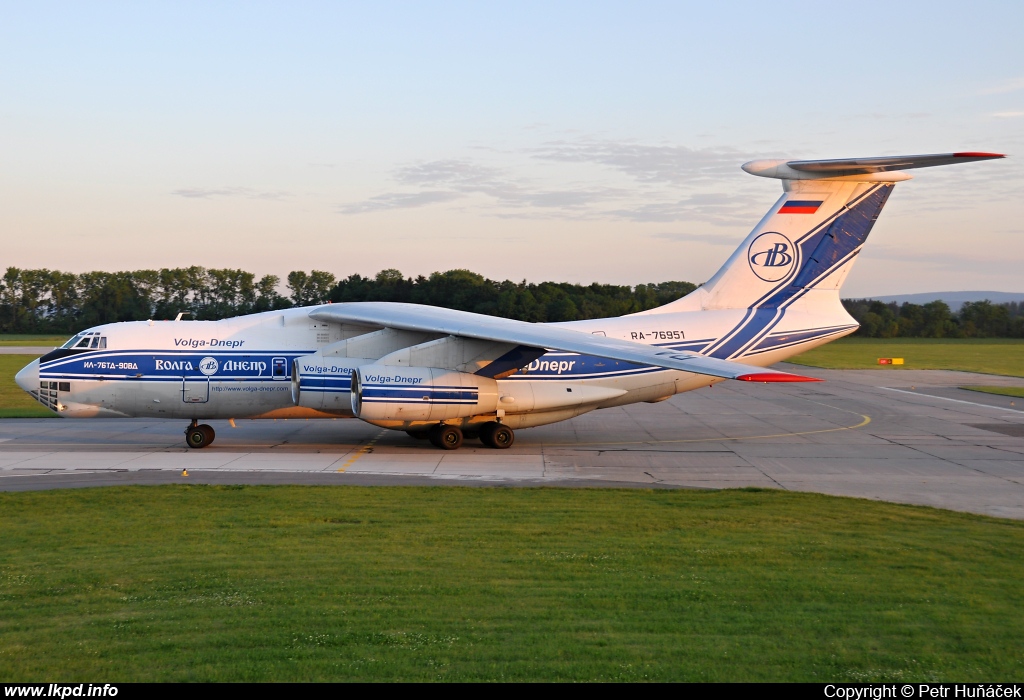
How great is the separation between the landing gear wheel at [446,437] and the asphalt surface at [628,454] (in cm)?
22

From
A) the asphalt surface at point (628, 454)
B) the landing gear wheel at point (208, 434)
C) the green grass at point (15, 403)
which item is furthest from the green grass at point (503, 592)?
the green grass at point (15, 403)

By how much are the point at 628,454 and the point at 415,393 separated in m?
4.60

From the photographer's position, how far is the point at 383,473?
1544 cm

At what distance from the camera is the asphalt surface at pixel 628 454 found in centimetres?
1450

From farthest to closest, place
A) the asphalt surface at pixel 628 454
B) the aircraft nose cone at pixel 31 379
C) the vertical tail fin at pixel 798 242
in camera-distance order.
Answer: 1. the vertical tail fin at pixel 798 242
2. the aircraft nose cone at pixel 31 379
3. the asphalt surface at pixel 628 454

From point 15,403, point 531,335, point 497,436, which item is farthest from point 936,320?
point 15,403

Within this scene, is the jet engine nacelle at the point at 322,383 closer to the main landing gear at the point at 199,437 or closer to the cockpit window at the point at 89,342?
the main landing gear at the point at 199,437

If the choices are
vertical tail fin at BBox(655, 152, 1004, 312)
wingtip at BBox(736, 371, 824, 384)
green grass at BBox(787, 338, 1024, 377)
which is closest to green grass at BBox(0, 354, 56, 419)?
vertical tail fin at BBox(655, 152, 1004, 312)

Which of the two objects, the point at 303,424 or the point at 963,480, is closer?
the point at 963,480
